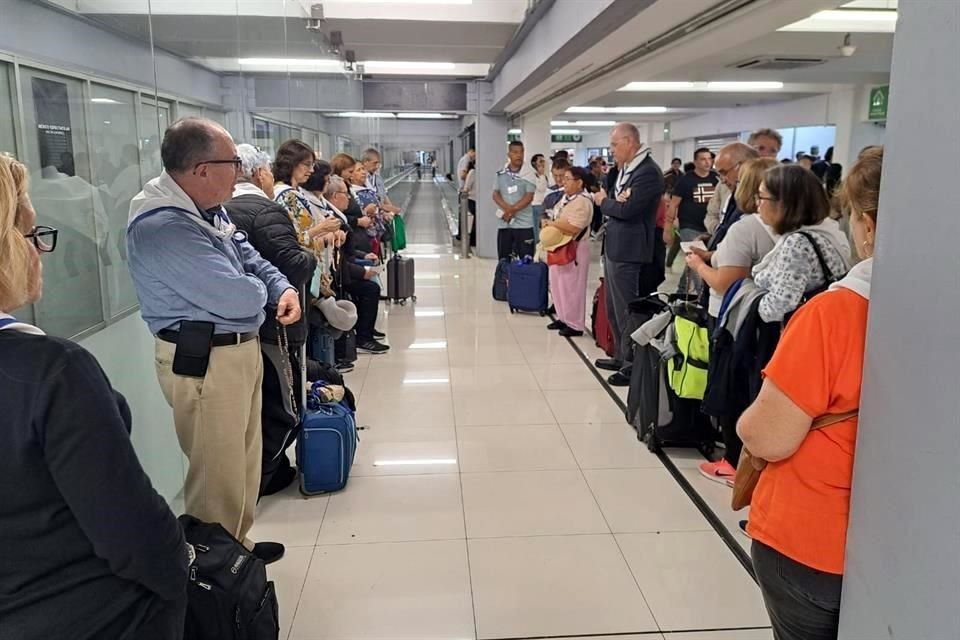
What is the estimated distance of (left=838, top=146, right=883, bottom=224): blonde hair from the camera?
1.42 meters

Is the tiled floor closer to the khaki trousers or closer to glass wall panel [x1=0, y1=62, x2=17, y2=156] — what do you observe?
the khaki trousers

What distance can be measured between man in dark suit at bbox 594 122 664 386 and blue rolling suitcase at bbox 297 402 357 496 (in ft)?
7.32

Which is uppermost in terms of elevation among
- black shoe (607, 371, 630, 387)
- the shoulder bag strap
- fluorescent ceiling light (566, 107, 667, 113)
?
fluorescent ceiling light (566, 107, 667, 113)

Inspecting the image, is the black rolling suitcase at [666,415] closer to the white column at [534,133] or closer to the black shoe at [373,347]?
the black shoe at [373,347]

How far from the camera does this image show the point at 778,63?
8.47 metres

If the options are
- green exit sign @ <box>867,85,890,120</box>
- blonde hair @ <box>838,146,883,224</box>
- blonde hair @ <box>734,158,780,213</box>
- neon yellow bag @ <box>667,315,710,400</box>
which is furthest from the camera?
green exit sign @ <box>867,85,890,120</box>

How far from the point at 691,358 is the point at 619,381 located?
4.81 ft

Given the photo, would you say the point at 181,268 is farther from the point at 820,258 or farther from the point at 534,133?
the point at 534,133

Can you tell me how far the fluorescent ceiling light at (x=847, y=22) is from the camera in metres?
6.46

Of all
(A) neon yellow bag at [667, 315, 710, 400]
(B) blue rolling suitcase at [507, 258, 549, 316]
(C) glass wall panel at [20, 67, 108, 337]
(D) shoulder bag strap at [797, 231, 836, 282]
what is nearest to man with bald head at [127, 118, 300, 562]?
(C) glass wall panel at [20, 67, 108, 337]

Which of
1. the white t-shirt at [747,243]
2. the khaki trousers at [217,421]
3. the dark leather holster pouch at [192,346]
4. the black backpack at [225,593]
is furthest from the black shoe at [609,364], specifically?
the black backpack at [225,593]

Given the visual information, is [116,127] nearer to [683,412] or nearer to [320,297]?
[320,297]

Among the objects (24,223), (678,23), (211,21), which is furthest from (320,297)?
(24,223)

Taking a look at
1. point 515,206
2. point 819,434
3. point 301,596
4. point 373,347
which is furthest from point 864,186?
point 515,206
